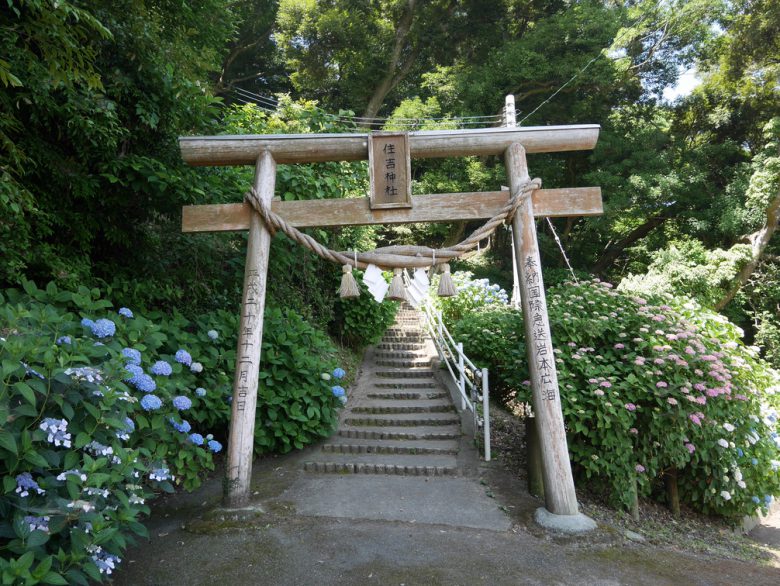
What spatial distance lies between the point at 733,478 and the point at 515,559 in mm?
2747

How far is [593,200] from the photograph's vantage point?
13.5 feet

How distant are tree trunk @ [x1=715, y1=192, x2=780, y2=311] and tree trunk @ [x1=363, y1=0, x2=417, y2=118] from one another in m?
11.5

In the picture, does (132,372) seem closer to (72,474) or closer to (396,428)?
(72,474)

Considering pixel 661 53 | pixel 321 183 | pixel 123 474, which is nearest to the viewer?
pixel 123 474

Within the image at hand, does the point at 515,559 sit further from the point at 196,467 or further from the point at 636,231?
the point at 636,231

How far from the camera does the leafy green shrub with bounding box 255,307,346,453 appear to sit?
515cm

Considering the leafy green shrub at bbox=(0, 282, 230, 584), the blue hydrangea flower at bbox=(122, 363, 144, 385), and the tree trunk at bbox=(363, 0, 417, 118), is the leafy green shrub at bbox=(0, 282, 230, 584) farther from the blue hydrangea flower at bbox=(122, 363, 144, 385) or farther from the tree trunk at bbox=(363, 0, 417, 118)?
the tree trunk at bbox=(363, 0, 417, 118)

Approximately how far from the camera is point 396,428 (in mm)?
6191

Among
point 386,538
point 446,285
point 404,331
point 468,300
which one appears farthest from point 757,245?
point 386,538

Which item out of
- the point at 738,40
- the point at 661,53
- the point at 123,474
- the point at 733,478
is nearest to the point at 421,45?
the point at 661,53

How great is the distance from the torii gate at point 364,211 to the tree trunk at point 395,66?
12818mm

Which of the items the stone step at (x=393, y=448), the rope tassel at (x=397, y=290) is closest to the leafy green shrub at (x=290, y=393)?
the stone step at (x=393, y=448)

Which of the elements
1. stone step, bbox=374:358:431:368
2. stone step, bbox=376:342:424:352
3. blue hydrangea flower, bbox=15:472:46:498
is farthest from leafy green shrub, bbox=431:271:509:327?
blue hydrangea flower, bbox=15:472:46:498

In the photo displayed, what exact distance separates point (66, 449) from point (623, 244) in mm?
17187
